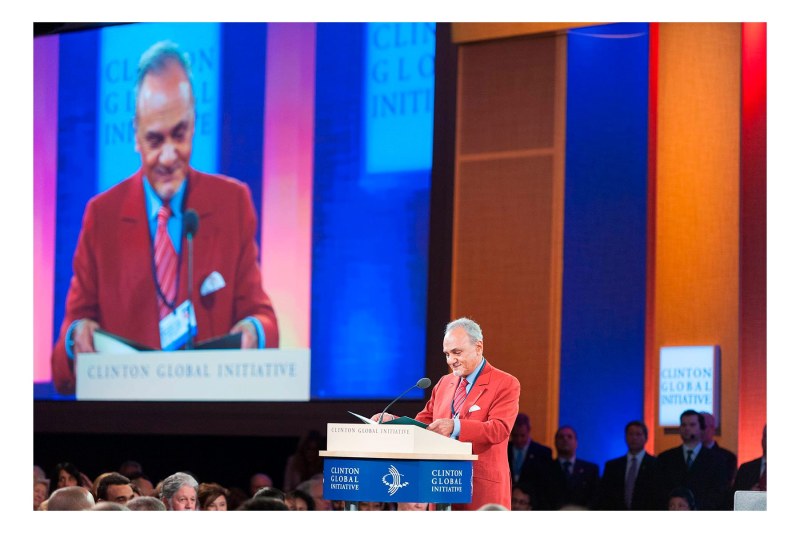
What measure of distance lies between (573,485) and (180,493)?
2.79 m

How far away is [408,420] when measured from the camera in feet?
13.3

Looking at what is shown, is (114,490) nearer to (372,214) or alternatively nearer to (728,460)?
(372,214)

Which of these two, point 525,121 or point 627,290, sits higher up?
point 525,121

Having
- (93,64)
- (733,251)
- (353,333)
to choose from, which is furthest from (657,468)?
(93,64)

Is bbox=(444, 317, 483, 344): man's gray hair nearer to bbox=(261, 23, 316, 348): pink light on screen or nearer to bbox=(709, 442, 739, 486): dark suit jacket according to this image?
bbox=(709, 442, 739, 486): dark suit jacket

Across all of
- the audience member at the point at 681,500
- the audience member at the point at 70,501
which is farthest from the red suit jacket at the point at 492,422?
the audience member at the point at 681,500

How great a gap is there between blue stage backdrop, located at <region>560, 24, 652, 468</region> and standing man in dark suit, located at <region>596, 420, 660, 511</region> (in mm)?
298

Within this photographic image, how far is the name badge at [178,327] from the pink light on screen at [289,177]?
0.58 metres

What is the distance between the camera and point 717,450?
6.41 m

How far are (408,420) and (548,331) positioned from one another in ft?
10.5

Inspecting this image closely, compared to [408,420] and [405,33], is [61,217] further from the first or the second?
[408,420]
